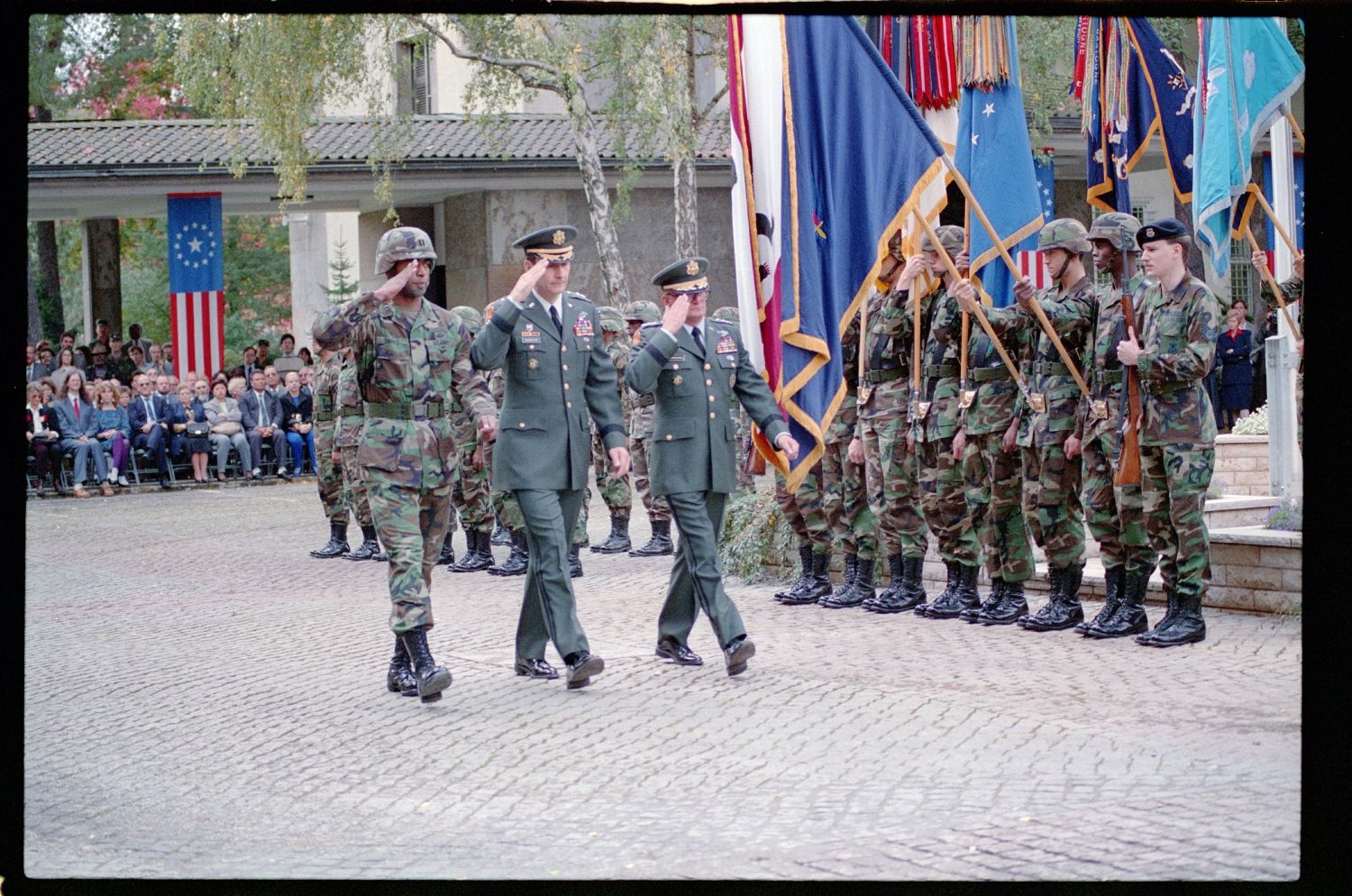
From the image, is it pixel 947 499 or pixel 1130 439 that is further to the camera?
pixel 947 499

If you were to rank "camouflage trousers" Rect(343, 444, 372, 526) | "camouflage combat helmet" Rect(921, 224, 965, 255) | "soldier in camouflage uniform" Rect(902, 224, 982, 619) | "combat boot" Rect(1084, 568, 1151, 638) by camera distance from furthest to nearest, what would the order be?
"camouflage trousers" Rect(343, 444, 372, 526), "camouflage combat helmet" Rect(921, 224, 965, 255), "soldier in camouflage uniform" Rect(902, 224, 982, 619), "combat boot" Rect(1084, 568, 1151, 638)

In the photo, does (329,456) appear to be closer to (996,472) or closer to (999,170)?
(996,472)

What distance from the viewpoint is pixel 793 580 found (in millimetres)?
11344

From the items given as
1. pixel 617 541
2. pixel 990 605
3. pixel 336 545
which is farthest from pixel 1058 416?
pixel 336 545

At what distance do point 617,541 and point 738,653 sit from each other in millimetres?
6090

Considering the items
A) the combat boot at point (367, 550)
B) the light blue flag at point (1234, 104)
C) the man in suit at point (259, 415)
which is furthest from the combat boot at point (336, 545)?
the light blue flag at point (1234, 104)

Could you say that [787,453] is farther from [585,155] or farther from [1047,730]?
[585,155]

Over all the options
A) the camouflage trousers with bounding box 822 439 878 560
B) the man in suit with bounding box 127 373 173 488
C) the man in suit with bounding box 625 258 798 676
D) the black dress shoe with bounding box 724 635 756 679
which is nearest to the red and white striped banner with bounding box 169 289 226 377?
the man in suit with bounding box 127 373 173 488

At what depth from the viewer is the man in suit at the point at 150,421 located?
20797 millimetres

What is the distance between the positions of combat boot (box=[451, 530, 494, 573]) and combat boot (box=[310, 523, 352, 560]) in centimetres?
153

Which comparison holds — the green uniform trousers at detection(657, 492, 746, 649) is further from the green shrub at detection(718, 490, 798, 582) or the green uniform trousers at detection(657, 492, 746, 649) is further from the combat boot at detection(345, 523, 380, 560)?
the combat boot at detection(345, 523, 380, 560)

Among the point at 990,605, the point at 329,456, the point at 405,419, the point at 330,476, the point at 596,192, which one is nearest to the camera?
the point at 405,419

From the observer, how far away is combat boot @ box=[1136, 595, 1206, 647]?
854 cm

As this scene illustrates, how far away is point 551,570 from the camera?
7863 millimetres
